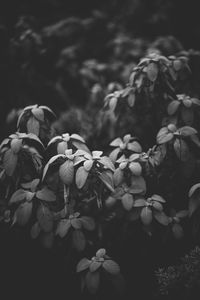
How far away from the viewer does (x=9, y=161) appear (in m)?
1.68

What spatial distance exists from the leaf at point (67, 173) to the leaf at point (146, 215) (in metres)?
0.50

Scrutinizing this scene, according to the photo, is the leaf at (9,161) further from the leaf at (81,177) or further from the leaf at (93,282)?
the leaf at (93,282)

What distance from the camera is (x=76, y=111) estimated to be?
10.2 feet

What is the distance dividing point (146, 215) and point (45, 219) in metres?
0.62

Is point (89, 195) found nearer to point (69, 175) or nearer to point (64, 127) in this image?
point (69, 175)

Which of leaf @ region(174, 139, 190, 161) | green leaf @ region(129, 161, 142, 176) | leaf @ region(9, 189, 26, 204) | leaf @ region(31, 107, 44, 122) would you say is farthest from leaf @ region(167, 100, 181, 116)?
leaf @ region(9, 189, 26, 204)

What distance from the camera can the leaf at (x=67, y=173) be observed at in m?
1.57

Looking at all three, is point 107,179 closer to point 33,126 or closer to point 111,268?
point 111,268

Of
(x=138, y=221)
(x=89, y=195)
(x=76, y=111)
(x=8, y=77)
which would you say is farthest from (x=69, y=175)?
(x=8, y=77)

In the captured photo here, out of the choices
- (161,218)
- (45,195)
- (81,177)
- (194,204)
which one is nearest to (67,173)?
(81,177)

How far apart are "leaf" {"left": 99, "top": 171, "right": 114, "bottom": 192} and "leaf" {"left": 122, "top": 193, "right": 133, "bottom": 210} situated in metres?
0.16

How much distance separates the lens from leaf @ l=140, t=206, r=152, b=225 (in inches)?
64.7

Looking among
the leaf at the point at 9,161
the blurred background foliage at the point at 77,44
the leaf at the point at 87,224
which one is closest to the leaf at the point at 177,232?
the leaf at the point at 87,224

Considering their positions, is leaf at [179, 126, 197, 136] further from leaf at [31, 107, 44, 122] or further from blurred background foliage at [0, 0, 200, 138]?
blurred background foliage at [0, 0, 200, 138]
